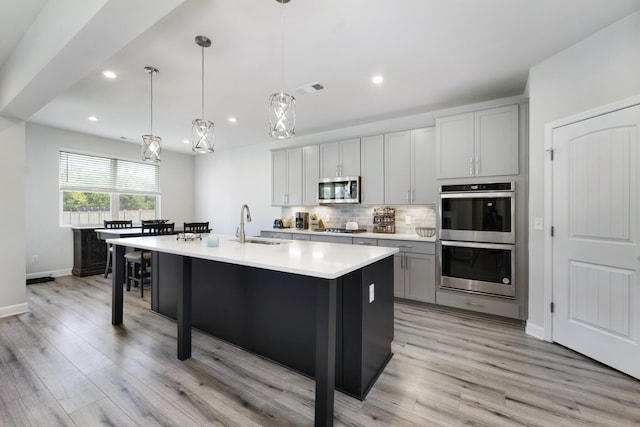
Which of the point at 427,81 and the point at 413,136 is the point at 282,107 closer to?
the point at 427,81

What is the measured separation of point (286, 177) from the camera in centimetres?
527

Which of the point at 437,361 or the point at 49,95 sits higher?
the point at 49,95

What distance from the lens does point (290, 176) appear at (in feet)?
17.1

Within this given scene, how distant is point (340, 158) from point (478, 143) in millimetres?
2006

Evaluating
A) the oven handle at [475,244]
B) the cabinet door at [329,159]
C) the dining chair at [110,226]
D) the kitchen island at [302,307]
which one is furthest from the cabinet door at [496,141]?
the dining chair at [110,226]

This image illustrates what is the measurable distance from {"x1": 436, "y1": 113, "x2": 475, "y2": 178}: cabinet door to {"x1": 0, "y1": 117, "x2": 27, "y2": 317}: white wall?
508 centimetres

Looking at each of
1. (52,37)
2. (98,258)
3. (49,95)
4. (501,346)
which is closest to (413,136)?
(501,346)

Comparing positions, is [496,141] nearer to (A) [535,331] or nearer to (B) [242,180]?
(A) [535,331]

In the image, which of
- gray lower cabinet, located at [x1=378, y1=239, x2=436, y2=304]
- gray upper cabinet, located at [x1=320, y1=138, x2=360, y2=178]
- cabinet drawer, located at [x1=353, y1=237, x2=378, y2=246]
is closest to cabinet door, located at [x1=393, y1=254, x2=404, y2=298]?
gray lower cabinet, located at [x1=378, y1=239, x2=436, y2=304]

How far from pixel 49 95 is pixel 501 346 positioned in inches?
193

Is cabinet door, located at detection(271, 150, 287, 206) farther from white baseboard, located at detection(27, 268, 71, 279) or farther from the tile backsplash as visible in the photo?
white baseboard, located at detection(27, 268, 71, 279)

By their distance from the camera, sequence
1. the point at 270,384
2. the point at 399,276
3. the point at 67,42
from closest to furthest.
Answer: the point at 67,42 → the point at 270,384 → the point at 399,276

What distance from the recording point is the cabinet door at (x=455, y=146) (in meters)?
3.37

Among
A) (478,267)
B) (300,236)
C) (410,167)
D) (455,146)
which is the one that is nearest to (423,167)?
(410,167)
